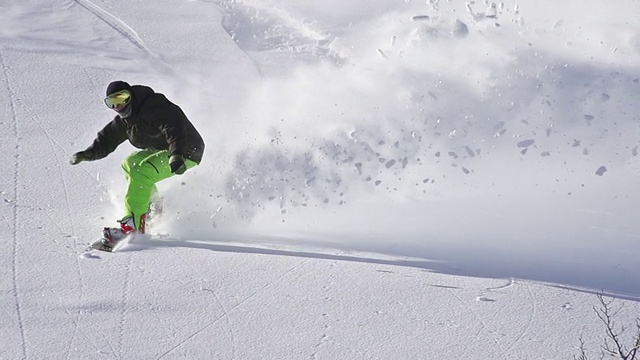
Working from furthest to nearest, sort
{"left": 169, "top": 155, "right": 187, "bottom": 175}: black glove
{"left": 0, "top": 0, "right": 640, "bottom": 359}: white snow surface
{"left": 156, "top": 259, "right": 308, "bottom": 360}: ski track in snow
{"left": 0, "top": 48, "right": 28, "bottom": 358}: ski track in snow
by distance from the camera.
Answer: {"left": 169, "top": 155, "right": 187, "bottom": 175}: black glove
{"left": 0, "top": 0, "right": 640, "bottom": 359}: white snow surface
{"left": 0, "top": 48, "right": 28, "bottom": 358}: ski track in snow
{"left": 156, "top": 259, "right": 308, "bottom": 360}: ski track in snow

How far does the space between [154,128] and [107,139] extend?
49 cm

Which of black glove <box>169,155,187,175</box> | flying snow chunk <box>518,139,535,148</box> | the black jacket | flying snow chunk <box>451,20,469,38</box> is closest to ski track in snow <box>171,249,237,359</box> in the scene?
black glove <box>169,155,187,175</box>

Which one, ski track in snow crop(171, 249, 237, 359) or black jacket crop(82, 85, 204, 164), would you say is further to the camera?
black jacket crop(82, 85, 204, 164)

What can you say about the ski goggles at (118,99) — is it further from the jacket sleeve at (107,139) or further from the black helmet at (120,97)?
the jacket sleeve at (107,139)

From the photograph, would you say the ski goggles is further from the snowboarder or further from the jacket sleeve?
the jacket sleeve

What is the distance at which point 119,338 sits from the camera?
17.3 ft

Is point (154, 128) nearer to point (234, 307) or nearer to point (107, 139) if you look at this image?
point (107, 139)

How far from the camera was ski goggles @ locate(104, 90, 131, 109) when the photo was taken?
22.3 feet

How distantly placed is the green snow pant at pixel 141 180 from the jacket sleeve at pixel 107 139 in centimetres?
30

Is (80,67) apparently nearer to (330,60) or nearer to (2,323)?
(330,60)

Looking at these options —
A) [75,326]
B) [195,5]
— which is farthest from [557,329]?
[195,5]

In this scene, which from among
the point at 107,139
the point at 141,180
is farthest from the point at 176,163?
the point at 107,139

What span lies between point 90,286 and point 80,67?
19.2ft

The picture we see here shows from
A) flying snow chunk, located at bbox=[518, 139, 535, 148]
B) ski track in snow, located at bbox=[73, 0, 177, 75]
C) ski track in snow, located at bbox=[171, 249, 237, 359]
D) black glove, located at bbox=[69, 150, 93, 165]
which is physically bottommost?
ski track in snow, located at bbox=[171, 249, 237, 359]
